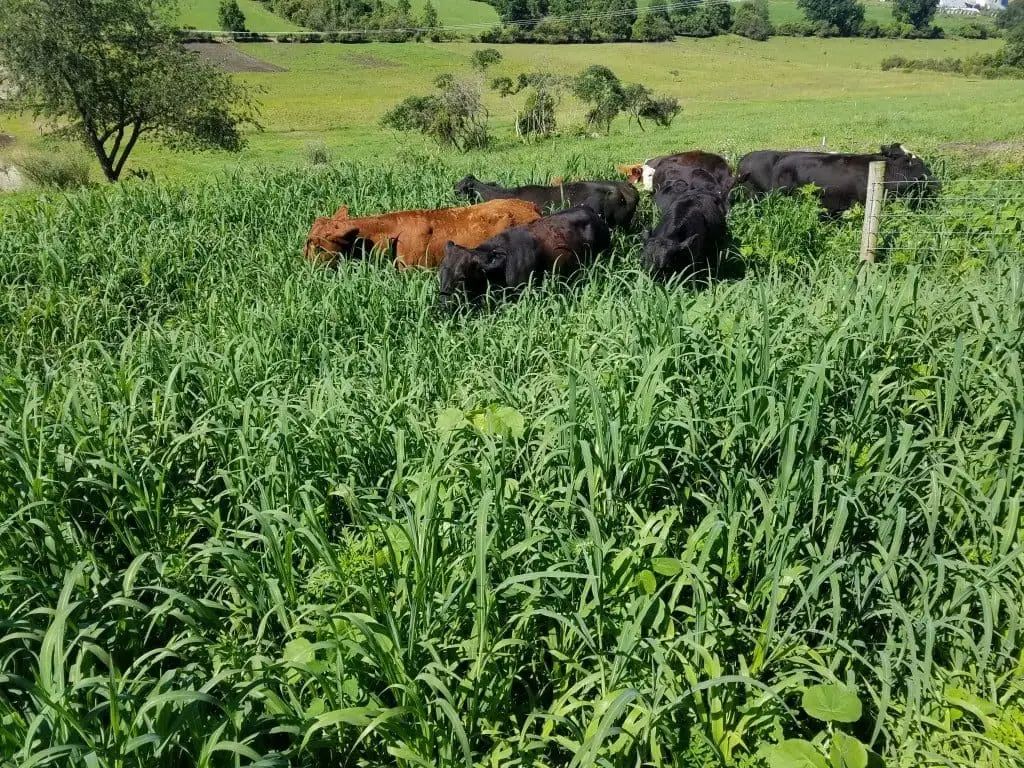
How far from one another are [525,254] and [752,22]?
10285cm

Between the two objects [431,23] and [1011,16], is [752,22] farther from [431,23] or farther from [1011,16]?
[1011,16]

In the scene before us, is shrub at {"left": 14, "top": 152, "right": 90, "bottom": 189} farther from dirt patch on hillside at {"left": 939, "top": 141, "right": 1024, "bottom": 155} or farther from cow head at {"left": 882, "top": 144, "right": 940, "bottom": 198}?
dirt patch on hillside at {"left": 939, "top": 141, "right": 1024, "bottom": 155}

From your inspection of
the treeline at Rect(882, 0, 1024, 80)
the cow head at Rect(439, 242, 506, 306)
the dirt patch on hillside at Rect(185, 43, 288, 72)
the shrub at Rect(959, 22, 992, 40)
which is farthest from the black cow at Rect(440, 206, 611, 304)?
the shrub at Rect(959, 22, 992, 40)

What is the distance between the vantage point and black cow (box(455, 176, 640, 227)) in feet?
29.1

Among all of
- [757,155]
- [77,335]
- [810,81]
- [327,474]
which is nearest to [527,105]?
[757,155]

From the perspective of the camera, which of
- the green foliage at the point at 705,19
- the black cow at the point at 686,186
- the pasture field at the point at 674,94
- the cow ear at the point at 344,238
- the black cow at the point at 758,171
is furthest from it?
the green foliage at the point at 705,19

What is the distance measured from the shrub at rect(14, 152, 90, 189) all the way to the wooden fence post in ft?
59.1

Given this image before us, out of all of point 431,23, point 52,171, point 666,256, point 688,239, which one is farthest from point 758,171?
point 431,23

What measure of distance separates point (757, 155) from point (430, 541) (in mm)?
10298

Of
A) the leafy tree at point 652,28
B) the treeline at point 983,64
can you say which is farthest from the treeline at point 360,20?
the treeline at point 983,64

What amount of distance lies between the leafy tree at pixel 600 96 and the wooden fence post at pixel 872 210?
81.0 feet

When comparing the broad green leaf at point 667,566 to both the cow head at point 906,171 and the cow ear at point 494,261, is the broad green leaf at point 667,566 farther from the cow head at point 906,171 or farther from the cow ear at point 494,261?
the cow head at point 906,171

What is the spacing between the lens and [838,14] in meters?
101

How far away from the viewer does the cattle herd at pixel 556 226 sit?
6.79 meters
